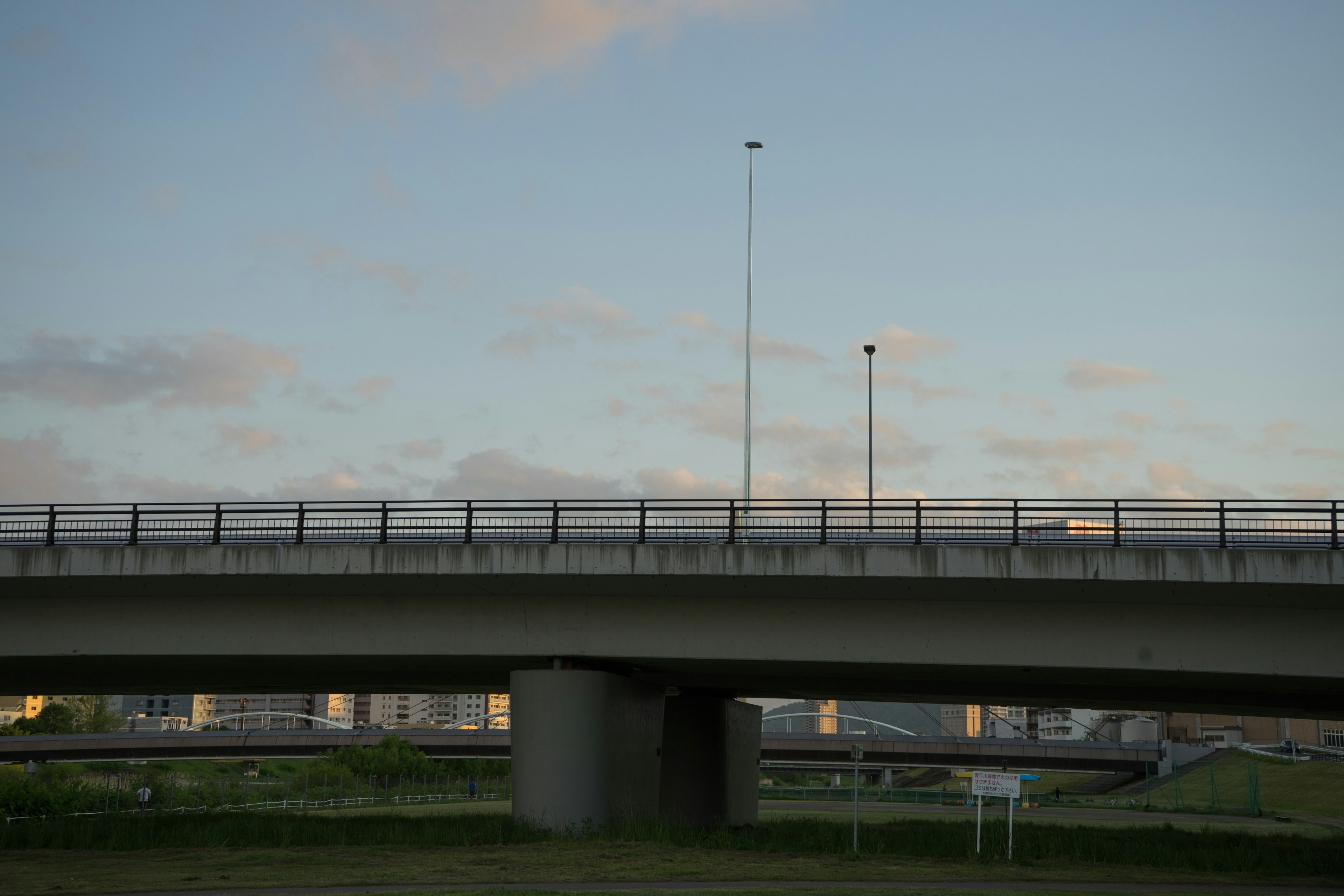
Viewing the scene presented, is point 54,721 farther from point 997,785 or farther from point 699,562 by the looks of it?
point 997,785

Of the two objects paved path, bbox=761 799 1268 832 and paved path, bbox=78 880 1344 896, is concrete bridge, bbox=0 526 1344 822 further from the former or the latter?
paved path, bbox=761 799 1268 832

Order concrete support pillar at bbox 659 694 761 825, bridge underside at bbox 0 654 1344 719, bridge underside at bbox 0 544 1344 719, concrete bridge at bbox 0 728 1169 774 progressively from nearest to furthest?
bridge underside at bbox 0 544 1344 719, bridge underside at bbox 0 654 1344 719, concrete support pillar at bbox 659 694 761 825, concrete bridge at bbox 0 728 1169 774

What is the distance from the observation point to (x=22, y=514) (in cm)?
2833

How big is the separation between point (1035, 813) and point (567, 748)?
1855 inches

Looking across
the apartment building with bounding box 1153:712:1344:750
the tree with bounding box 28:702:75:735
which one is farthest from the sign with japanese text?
the tree with bounding box 28:702:75:735

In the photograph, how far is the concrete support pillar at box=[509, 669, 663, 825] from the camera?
26.6m

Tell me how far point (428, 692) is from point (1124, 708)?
24.3 metres

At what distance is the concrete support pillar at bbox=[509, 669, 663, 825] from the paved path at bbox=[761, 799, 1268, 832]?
25402mm

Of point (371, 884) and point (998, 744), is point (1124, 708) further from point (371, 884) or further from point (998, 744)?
point (998, 744)

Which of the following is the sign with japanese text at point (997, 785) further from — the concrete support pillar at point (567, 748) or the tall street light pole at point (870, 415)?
the tall street light pole at point (870, 415)

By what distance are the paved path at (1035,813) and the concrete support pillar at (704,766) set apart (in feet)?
46.5

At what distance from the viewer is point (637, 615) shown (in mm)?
27234

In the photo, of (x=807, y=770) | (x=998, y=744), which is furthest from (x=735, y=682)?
(x=807, y=770)

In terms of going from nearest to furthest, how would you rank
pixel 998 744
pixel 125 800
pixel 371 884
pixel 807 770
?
1. pixel 371 884
2. pixel 125 800
3. pixel 998 744
4. pixel 807 770
